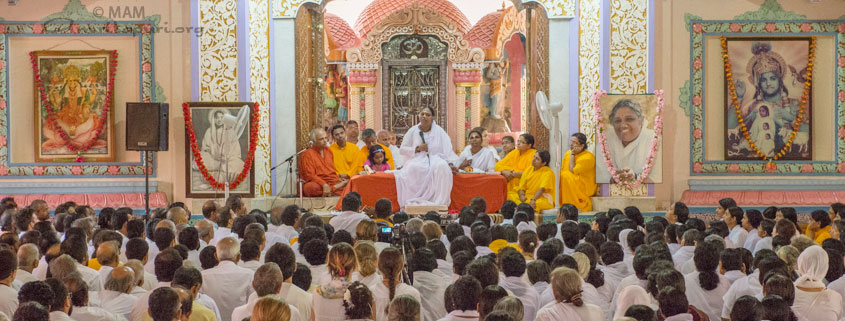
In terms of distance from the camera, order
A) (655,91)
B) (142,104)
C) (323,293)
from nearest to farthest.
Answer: (323,293), (142,104), (655,91)

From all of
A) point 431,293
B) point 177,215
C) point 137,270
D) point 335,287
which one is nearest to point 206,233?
point 177,215

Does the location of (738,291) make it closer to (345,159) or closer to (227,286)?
(227,286)

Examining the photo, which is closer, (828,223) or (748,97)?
(828,223)

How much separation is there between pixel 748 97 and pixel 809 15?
161 cm

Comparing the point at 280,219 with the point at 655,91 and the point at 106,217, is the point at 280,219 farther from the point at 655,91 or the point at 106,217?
the point at 655,91

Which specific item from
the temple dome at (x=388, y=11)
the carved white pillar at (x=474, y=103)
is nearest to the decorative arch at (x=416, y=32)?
the temple dome at (x=388, y=11)

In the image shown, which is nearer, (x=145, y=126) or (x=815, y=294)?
(x=815, y=294)

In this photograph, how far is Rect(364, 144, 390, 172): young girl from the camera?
14281 millimetres

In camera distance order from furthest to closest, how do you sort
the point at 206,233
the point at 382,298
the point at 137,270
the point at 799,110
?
the point at 799,110
the point at 206,233
the point at 137,270
the point at 382,298

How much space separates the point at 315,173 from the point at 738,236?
6854 millimetres

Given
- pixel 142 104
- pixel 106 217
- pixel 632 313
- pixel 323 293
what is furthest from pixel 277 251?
pixel 142 104

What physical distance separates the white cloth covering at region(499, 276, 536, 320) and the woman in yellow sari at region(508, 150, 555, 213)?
7.21 m

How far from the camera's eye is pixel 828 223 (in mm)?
9555

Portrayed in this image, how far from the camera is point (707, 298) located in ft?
19.6
